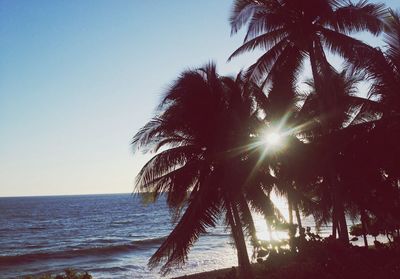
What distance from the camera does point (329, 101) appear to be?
14.7 m

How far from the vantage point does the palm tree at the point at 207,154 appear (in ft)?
40.7

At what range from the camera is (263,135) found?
14.2m

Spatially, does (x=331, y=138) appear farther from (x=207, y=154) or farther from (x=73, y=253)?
(x=73, y=253)

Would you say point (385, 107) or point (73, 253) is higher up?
point (385, 107)

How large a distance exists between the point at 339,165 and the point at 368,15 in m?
A: 5.72

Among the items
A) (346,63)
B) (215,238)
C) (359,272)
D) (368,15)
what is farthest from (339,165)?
(215,238)

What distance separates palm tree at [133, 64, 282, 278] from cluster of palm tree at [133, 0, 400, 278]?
3 centimetres

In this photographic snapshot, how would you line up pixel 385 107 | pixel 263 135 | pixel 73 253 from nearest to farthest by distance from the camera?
pixel 385 107 → pixel 263 135 → pixel 73 253

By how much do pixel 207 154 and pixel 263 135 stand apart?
2.51 metres

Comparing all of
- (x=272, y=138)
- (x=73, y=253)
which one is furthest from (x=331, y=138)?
(x=73, y=253)

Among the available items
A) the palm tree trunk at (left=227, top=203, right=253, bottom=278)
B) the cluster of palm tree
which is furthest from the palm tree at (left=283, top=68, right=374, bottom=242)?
the palm tree trunk at (left=227, top=203, right=253, bottom=278)

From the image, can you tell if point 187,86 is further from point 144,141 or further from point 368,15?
point 368,15

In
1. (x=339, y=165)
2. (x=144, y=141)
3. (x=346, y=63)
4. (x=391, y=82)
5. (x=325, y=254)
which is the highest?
(x=346, y=63)

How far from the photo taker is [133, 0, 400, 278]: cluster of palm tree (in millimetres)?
12281
